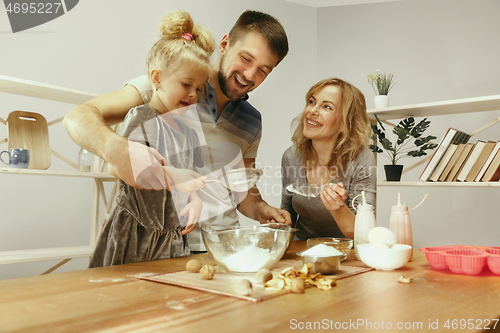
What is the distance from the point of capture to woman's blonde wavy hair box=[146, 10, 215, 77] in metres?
1.34

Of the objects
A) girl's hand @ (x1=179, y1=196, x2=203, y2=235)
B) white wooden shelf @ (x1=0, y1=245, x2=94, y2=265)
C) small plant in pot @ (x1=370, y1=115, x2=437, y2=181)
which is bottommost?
white wooden shelf @ (x1=0, y1=245, x2=94, y2=265)

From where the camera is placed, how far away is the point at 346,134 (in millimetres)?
2053

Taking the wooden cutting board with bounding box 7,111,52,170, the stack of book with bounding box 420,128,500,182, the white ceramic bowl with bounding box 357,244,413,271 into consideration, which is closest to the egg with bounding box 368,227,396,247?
the white ceramic bowl with bounding box 357,244,413,271

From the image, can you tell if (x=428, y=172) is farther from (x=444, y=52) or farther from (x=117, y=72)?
(x=117, y=72)

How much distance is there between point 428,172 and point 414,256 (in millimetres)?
1235

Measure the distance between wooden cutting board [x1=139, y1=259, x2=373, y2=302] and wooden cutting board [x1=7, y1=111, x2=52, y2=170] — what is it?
154cm

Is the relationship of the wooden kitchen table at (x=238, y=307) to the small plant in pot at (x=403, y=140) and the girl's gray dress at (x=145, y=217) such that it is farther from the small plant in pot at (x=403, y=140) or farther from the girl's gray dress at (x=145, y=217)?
the small plant in pot at (x=403, y=140)

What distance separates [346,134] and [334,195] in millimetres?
809

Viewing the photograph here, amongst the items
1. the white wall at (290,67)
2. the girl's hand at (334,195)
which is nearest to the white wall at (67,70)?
the white wall at (290,67)

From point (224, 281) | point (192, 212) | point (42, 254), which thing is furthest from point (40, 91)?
point (224, 281)

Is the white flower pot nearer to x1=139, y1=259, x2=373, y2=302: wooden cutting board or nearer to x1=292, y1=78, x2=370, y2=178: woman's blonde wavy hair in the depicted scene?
x1=292, y1=78, x2=370, y2=178: woman's blonde wavy hair

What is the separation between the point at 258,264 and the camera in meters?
0.83

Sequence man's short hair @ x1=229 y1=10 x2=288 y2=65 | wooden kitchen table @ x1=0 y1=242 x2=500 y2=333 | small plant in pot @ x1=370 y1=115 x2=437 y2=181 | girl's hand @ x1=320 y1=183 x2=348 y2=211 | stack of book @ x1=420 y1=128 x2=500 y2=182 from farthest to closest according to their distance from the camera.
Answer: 1. small plant in pot @ x1=370 y1=115 x2=437 y2=181
2. stack of book @ x1=420 y1=128 x2=500 y2=182
3. man's short hair @ x1=229 y1=10 x2=288 y2=65
4. girl's hand @ x1=320 y1=183 x2=348 y2=211
5. wooden kitchen table @ x1=0 y1=242 x2=500 y2=333

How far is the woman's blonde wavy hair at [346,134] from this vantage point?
2.00 meters
